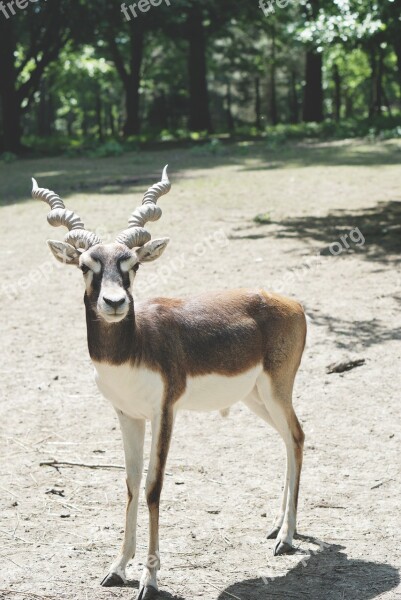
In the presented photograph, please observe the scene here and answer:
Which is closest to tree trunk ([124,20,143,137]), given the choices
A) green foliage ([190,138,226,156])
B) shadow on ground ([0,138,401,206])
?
shadow on ground ([0,138,401,206])

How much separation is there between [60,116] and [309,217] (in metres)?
68.8

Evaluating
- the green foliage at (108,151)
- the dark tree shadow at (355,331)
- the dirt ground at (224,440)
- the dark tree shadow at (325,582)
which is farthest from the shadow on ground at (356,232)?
the green foliage at (108,151)

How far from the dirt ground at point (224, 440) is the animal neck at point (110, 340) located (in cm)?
127

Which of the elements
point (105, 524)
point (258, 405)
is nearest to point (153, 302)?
point (258, 405)

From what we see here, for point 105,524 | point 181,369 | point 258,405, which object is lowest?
point 105,524

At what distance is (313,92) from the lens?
40.0 m

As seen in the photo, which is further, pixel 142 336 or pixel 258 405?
pixel 258 405

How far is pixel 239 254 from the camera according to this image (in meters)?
13.6

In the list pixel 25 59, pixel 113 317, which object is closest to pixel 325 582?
pixel 113 317

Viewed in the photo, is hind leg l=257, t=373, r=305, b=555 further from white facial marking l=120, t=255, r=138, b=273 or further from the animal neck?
white facial marking l=120, t=255, r=138, b=273

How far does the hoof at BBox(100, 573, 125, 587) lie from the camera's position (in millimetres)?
5191

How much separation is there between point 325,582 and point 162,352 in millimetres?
1576

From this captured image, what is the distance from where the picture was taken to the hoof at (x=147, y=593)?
5039 millimetres

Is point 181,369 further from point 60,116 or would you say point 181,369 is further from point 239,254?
point 60,116
